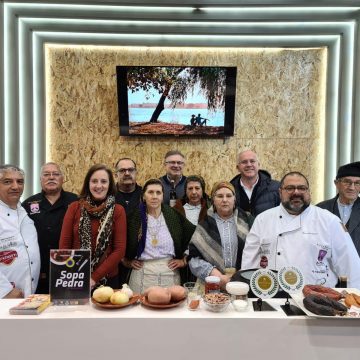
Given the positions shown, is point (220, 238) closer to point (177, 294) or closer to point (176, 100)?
point (177, 294)

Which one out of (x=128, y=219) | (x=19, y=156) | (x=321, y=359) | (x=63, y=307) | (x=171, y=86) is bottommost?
(x=321, y=359)

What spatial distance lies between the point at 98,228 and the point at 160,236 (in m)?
0.45

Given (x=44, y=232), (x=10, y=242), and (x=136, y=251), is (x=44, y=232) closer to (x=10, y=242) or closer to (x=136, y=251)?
(x=10, y=242)

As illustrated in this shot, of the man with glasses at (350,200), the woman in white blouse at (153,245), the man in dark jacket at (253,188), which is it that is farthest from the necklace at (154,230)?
the man with glasses at (350,200)

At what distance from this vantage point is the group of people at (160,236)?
211 cm

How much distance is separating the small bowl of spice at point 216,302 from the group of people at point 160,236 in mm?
618

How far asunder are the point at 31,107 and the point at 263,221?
121 inches

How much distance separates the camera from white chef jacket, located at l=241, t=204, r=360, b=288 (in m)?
2.06

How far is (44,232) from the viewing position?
2.66 m

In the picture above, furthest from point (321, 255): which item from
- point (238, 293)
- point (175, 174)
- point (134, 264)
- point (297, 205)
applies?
point (175, 174)

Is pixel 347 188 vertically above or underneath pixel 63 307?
above

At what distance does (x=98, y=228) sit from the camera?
2355mm

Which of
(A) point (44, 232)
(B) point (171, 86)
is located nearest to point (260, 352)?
(A) point (44, 232)

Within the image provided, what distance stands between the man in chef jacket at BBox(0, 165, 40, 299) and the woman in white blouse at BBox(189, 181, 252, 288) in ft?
3.65
